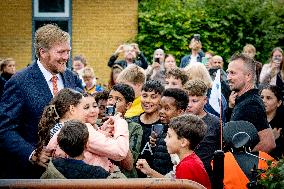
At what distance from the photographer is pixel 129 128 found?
6492 mm

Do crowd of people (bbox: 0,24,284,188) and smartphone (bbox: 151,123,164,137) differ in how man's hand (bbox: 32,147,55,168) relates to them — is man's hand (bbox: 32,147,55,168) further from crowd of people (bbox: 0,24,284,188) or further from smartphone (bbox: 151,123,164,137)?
smartphone (bbox: 151,123,164,137)

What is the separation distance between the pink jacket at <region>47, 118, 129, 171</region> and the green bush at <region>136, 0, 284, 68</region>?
1235 cm

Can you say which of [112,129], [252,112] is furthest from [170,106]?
[112,129]

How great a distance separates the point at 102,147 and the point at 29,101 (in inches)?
31.5

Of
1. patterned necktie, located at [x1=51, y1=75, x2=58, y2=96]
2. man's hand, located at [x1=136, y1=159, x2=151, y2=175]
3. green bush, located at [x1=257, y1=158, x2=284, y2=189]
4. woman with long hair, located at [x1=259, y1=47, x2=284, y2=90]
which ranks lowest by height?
woman with long hair, located at [x1=259, y1=47, x2=284, y2=90]

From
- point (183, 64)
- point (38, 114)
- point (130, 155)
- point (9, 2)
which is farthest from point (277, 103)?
point (9, 2)

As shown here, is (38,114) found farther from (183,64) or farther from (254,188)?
(183,64)

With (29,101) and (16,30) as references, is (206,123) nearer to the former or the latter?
(29,101)

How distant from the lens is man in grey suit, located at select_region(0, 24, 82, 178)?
219 inches

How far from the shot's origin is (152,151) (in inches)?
260

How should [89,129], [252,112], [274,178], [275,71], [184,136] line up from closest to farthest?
[274,178] → [89,129] → [184,136] → [252,112] → [275,71]

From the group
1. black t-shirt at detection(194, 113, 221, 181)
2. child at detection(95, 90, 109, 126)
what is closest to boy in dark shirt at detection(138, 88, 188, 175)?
black t-shirt at detection(194, 113, 221, 181)

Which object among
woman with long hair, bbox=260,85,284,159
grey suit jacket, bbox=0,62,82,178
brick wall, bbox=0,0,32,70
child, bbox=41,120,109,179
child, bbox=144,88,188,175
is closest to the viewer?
child, bbox=41,120,109,179

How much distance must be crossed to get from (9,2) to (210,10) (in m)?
5.45
